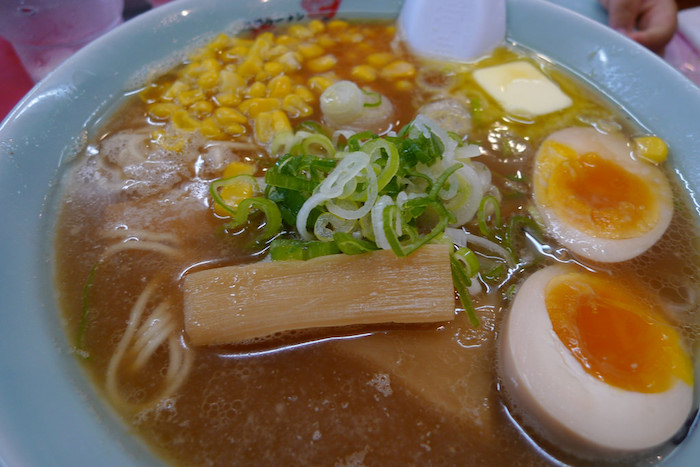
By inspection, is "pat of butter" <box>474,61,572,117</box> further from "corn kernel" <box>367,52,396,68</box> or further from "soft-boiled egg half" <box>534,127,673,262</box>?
"corn kernel" <box>367,52,396,68</box>

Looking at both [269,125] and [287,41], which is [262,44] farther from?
[269,125]

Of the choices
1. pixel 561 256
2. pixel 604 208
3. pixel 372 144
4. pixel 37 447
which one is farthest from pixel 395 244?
pixel 37 447

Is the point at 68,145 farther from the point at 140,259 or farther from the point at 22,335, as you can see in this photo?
the point at 22,335

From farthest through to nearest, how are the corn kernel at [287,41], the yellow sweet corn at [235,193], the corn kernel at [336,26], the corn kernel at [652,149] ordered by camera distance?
the corn kernel at [336,26] → the corn kernel at [287,41] → the corn kernel at [652,149] → the yellow sweet corn at [235,193]

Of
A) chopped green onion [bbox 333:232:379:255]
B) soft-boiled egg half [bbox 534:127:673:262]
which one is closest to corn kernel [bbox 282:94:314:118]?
chopped green onion [bbox 333:232:379:255]

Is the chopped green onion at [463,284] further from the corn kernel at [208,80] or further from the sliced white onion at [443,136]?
the corn kernel at [208,80]

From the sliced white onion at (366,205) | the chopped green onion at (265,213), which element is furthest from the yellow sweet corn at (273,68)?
the sliced white onion at (366,205)
